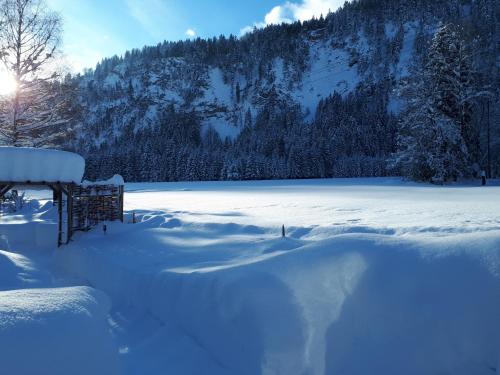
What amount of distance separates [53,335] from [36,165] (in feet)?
22.8

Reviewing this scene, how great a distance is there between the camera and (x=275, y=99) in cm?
13775

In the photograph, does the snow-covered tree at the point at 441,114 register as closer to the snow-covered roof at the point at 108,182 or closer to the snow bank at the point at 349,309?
the snow-covered roof at the point at 108,182

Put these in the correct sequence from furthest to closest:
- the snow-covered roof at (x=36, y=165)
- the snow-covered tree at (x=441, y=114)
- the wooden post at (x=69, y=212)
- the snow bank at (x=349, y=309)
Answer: the snow-covered tree at (x=441, y=114) < the wooden post at (x=69, y=212) < the snow-covered roof at (x=36, y=165) < the snow bank at (x=349, y=309)

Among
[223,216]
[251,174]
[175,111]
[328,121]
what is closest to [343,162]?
[251,174]

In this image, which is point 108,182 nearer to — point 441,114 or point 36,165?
point 36,165

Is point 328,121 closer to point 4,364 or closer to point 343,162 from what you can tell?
point 343,162

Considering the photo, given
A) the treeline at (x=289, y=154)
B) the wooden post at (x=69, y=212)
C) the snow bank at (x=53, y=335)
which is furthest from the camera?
the treeline at (x=289, y=154)

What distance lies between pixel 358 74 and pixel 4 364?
5612 inches

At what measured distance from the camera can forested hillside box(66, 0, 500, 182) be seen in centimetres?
7062

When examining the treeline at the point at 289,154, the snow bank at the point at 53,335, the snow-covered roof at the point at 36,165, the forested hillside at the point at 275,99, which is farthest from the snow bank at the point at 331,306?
the treeline at the point at 289,154

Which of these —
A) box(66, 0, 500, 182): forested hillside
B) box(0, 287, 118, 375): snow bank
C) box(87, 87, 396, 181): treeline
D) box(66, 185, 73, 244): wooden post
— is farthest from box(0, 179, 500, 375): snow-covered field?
box(87, 87, 396, 181): treeline

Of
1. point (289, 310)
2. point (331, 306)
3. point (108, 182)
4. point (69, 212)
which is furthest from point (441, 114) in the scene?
point (289, 310)

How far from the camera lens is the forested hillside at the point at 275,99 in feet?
232

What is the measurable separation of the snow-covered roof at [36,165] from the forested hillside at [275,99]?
103 ft
